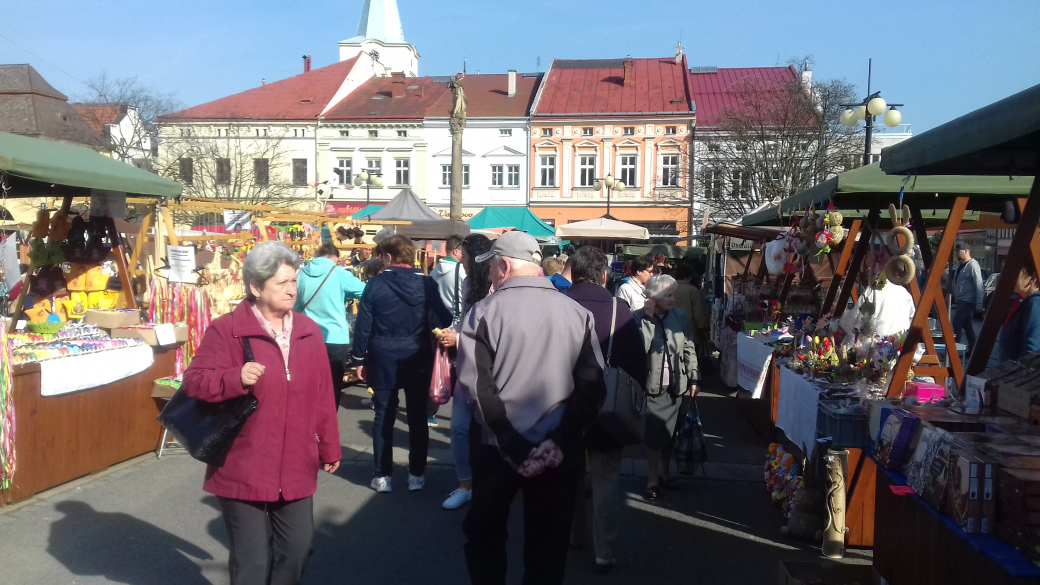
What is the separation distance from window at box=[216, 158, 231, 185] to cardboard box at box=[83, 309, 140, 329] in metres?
31.0

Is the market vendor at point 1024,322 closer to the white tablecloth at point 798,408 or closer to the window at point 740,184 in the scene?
the white tablecloth at point 798,408

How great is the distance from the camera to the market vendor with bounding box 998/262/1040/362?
5.16m

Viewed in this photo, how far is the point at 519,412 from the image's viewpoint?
3.24m

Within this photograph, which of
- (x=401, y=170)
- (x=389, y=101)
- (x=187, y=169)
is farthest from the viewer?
(x=389, y=101)

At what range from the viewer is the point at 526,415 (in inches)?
128

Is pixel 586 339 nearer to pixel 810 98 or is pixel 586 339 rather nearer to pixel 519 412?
pixel 519 412

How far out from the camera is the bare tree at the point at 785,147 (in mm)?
25984

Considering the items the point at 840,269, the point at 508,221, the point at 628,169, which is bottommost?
the point at 840,269

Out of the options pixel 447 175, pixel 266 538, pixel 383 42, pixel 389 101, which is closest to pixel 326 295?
pixel 266 538

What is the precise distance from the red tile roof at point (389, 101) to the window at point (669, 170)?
12.3m

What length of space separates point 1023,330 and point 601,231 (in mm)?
12279

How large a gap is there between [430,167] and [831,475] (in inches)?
1496

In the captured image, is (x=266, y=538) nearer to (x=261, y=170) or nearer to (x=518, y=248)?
(x=518, y=248)

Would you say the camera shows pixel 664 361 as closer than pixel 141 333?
Yes
